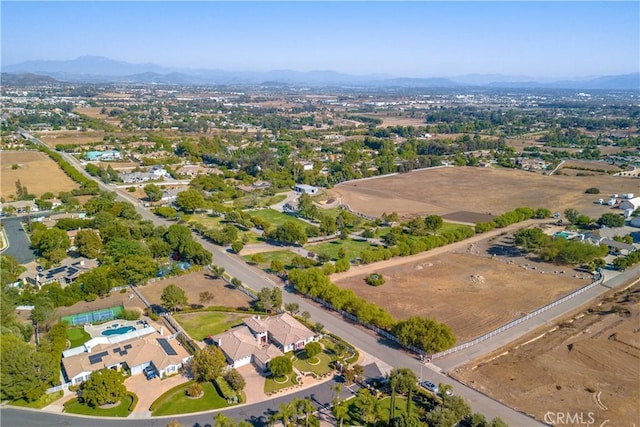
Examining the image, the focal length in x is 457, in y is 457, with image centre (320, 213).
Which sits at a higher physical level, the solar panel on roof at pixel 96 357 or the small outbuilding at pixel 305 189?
the small outbuilding at pixel 305 189

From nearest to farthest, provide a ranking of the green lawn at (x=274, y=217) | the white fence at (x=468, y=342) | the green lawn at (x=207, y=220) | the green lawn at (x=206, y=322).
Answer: the white fence at (x=468, y=342)
the green lawn at (x=206, y=322)
the green lawn at (x=207, y=220)
the green lawn at (x=274, y=217)

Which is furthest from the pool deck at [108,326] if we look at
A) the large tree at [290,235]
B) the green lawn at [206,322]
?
the large tree at [290,235]

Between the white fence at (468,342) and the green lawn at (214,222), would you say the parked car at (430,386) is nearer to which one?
the white fence at (468,342)

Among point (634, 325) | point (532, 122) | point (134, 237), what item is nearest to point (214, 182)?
point (134, 237)

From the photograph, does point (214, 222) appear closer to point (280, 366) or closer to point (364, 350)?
point (364, 350)

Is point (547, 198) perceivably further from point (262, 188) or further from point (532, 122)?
point (532, 122)
